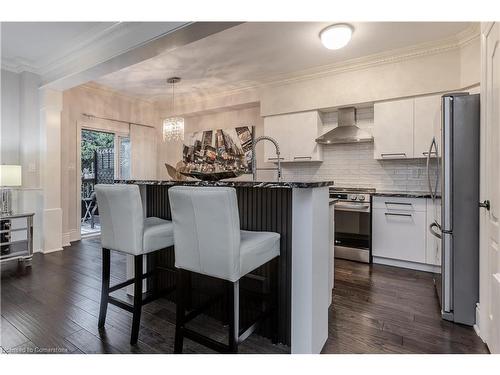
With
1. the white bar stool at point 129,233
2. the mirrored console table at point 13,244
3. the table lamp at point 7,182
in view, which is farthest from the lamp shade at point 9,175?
the white bar stool at point 129,233

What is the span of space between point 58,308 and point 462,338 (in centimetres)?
301

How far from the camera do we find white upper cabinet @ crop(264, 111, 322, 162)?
4039 millimetres

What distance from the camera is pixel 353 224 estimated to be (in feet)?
11.8

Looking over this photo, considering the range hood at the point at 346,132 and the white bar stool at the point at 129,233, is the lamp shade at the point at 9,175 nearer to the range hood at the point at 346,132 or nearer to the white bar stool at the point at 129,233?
the white bar stool at the point at 129,233

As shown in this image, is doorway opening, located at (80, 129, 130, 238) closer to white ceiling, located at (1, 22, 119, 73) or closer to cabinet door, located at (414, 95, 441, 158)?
white ceiling, located at (1, 22, 119, 73)

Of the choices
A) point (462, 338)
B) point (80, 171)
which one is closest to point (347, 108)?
point (462, 338)

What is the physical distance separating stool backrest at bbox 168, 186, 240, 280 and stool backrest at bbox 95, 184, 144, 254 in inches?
16.1

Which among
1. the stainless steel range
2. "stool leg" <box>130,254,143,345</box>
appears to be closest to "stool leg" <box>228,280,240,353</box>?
"stool leg" <box>130,254,143,345</box>

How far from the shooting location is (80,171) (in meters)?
4.70

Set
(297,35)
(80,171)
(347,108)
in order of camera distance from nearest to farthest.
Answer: (297,35), (347,108), (80,171)

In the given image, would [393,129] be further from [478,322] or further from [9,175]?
[9,175]

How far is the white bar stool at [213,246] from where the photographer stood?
1.38m

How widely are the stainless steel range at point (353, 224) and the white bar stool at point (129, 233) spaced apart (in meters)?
2.34
